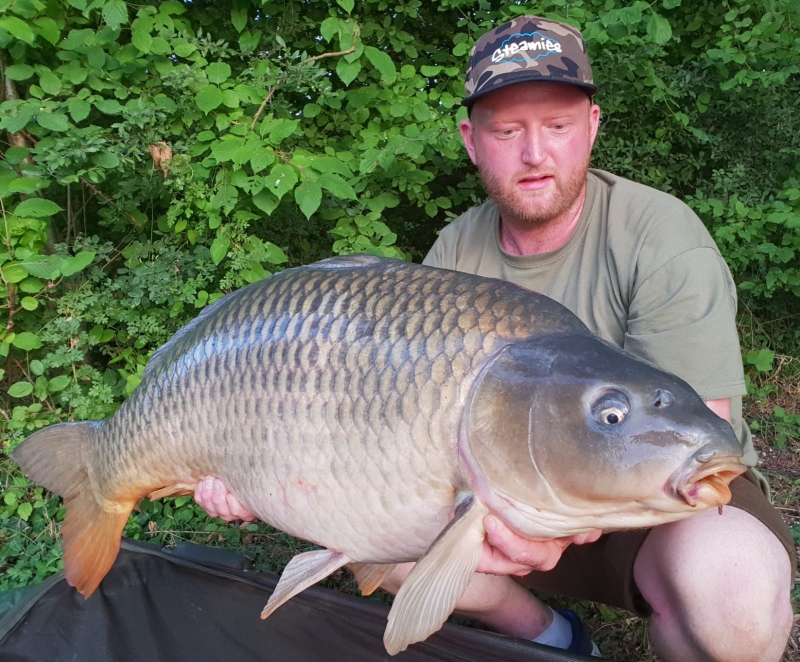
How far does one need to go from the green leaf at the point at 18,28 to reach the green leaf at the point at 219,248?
72 centimetres

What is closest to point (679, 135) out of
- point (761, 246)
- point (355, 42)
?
point (761, 246)

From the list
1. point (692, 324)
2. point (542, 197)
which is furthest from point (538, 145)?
point (692, 324)

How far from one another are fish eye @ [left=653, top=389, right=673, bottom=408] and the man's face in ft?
2.37

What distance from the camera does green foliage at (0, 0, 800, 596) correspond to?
1.89 m

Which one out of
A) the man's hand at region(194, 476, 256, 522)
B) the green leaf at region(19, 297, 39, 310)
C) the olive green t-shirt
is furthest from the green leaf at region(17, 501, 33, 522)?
the olive green t-shirt

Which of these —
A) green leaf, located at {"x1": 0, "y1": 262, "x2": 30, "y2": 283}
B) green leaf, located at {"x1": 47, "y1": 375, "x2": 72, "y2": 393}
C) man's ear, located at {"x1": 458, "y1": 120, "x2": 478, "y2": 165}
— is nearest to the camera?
man's ear, located at {"x1": 458, "y1": 120, "x2": 478, "y2": 165}

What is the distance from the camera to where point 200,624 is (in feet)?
4.75

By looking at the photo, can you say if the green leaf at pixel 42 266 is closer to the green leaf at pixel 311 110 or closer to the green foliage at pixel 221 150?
the green foliage at pixel 221 150

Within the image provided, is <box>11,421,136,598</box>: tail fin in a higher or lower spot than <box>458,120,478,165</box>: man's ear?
lower

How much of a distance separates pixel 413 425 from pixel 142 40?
1613 mm

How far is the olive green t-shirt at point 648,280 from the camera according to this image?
1.18 metres

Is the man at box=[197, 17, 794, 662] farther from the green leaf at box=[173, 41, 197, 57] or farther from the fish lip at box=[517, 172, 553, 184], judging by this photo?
the green leaf at box=[173, 41, 197, 57]

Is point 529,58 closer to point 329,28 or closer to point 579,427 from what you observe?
point 329,28

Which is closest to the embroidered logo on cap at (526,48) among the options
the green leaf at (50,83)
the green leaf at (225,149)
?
the green leaf at (225,149)
